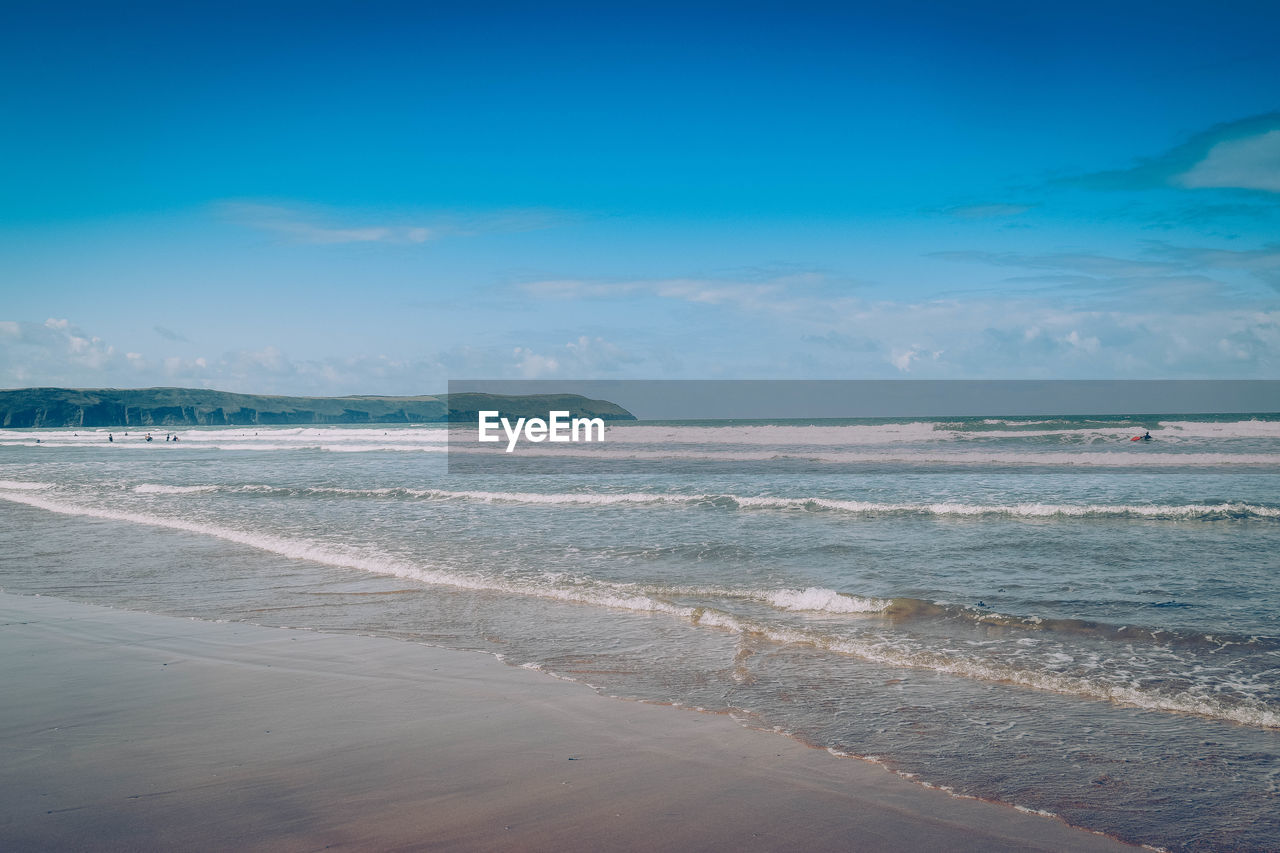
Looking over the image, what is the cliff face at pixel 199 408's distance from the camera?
416 feet

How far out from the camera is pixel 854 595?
8.14 m

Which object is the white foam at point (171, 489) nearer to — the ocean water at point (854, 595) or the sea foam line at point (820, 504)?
the sea foam line at point (820, 504)

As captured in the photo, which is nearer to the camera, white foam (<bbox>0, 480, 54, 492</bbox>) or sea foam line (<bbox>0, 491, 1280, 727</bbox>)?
sea foam line (<bbox>0, 491, 1280, 727</bbox>)

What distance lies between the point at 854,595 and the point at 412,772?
5535mm

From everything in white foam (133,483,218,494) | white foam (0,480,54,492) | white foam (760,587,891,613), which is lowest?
white foam (0,480,54,492)

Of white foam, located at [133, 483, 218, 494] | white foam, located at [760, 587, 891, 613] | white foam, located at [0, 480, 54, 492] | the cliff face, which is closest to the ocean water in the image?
white foam, located at [760, 587, 891, 613]

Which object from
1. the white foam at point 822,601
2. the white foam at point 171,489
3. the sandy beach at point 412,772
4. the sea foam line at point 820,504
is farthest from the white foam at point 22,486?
the white foam at point 822,601

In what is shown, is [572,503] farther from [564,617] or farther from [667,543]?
[564,617]

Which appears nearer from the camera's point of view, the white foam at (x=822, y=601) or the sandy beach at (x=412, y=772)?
the sandy beach at (x=412, y=772)

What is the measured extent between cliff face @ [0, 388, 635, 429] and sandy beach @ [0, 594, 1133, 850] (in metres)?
101

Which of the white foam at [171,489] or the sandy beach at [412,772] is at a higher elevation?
the sandy beach at [412,772]

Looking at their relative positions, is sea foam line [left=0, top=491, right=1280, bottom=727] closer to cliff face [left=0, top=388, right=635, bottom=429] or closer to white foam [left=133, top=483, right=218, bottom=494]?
white foam [left=133, top=483, right=218, bottom=494]

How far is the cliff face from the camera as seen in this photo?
416 ft

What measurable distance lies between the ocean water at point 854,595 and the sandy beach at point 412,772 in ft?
1.51
